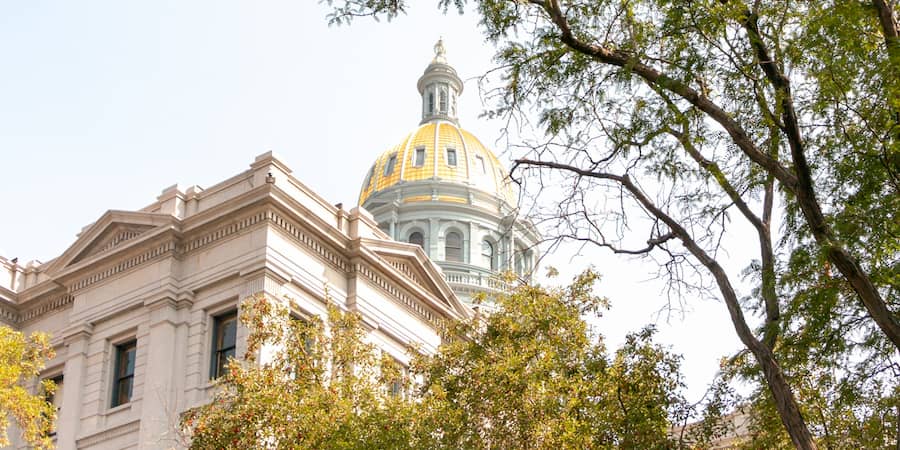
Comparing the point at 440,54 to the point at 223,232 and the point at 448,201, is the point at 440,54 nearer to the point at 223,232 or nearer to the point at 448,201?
the point at 448,201

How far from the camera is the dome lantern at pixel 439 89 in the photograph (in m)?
84.4

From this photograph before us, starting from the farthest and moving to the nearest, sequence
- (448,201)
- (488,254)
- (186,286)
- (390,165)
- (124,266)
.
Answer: (390,165)
(448,201)
(488,254)
(124,266)
(186,286)

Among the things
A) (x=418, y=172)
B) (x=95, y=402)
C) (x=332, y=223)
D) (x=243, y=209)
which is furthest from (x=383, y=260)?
(x=418, y=172)

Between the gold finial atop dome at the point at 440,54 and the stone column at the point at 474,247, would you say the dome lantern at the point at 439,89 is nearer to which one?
the gold finial atop dome at the point at 440,54

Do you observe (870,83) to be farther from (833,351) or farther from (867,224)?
(833,351)

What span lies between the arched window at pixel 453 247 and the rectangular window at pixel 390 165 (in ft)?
23.3

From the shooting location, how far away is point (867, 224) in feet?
46.9

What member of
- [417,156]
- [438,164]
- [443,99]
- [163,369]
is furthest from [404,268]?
[443,99]

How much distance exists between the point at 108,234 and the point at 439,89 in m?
52.6

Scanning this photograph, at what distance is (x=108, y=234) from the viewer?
34969mm

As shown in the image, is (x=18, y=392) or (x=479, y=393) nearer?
(x=479, y=393)

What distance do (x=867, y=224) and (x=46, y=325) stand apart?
27.5m

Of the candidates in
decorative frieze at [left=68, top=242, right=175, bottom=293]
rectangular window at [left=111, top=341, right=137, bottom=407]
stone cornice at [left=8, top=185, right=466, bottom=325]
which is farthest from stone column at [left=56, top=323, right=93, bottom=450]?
stone cornice at [left=8, top=185, right=466, bottom=325]

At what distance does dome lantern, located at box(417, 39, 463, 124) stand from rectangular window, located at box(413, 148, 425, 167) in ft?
26.1
